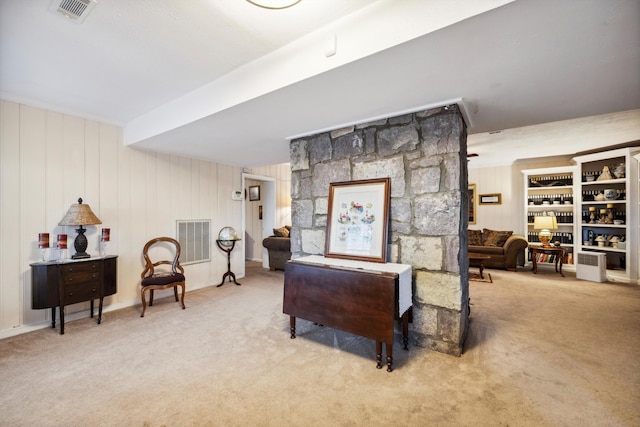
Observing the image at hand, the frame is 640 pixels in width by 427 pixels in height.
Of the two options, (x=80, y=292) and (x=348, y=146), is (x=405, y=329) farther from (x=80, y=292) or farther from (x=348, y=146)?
(x=80, y=292)

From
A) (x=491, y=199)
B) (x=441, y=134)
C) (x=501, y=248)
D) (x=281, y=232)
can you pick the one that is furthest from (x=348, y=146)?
(x=491, y=199)

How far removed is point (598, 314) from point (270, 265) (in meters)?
4.81

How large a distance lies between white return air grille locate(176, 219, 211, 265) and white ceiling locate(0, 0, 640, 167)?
6.15ft

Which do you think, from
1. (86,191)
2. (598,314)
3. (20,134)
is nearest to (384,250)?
(598,314)

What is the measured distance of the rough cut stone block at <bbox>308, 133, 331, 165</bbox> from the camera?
2766 millimetres

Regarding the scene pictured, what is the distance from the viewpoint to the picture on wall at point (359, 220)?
93.2 inches

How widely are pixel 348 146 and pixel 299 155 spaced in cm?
63

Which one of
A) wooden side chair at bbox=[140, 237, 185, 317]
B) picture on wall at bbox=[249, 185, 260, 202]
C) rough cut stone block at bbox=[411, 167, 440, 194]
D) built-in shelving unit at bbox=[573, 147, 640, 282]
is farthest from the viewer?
picture on wall at bbox=[249, 185, 260, 202]

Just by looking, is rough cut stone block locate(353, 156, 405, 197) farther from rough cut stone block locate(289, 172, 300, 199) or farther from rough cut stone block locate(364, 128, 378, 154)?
rough cut stone block locate(289, 172, 300, 199)

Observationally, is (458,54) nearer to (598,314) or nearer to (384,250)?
(384,250)

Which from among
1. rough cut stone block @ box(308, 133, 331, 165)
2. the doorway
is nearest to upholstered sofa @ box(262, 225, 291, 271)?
the doorway

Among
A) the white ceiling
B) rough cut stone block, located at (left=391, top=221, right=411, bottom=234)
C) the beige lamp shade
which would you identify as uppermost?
the white ceiling

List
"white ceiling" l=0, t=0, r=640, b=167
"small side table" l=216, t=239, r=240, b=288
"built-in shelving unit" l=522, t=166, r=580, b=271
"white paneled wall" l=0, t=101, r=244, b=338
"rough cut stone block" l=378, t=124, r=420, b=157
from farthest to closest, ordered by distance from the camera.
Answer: "built-in shelving unit" l=522, t=166, r=580, b=271
"small side table" l=216, t=239, r=240, b=288
"white paneled wall" l=0, t=101, r=244, b=338
"rough cut stone block" l=378, t=124, r=420, b=157
"white ceiling" l=0, t=0, r=640, b=167

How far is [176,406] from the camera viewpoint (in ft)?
5.12
